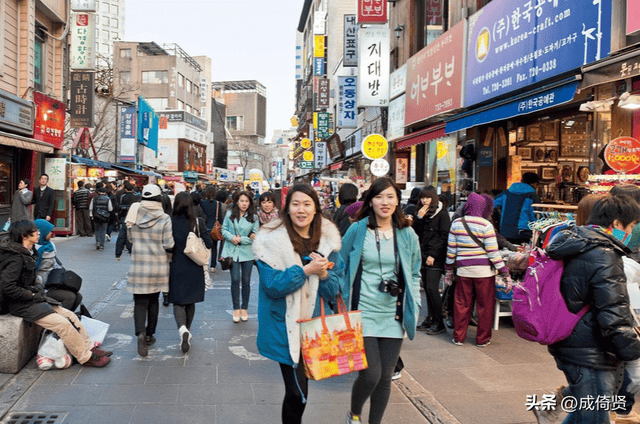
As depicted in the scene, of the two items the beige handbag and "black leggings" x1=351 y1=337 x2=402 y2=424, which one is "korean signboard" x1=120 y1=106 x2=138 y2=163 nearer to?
the beige handbag

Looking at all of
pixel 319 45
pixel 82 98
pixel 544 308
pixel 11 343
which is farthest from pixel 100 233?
pixel 319 45

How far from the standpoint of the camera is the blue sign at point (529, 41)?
8.30 meters

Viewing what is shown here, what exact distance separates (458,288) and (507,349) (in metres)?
0.90

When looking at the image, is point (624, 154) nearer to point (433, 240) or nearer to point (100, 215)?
point (433, 240)

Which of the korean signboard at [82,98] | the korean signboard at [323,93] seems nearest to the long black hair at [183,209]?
the korean signboard at [82,98]

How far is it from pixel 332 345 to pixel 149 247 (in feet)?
10.8

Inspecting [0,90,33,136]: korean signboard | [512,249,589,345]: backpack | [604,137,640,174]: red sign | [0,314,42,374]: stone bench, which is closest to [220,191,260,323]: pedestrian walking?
[0,314,42,374]: stone bench

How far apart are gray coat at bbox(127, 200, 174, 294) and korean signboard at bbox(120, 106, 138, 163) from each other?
97.9 feet

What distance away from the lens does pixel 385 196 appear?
12.7 feet

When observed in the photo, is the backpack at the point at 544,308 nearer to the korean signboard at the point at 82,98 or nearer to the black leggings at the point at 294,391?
the black leggings at the point at 294,391

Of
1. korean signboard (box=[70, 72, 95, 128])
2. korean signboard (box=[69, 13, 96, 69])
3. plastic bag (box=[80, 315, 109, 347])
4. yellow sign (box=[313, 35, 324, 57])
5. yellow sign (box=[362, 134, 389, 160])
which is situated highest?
yellow sign (box=[313, 35, 324, 57])

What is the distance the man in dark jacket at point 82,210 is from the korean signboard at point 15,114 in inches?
93.5

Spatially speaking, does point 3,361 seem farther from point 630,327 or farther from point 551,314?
point 630,327

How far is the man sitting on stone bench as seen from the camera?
5.02 metres
